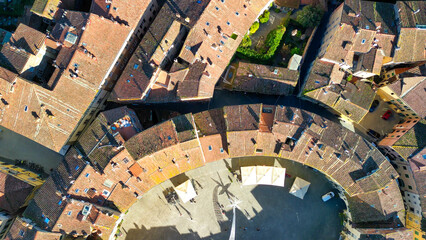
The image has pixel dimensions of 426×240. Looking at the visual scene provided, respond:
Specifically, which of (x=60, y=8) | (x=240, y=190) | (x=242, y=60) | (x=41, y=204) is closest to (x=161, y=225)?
(x=240, y=190)

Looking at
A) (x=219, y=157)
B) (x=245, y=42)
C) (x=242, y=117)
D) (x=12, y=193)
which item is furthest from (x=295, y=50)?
(x=12, y=193)

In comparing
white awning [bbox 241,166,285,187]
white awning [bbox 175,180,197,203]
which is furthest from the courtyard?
white awning [bbox 241,166,285,187]

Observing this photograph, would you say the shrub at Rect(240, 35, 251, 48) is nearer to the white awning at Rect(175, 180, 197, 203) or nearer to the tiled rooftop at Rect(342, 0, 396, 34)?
the tiled rooftop at Rect(342, 0, 396, 34)

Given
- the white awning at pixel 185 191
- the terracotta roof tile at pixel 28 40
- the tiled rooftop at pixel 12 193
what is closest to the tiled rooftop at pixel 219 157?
the tiled rooftop at pixel 12 193

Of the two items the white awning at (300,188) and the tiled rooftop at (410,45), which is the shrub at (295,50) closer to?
the tiled rooftop at (410,45)

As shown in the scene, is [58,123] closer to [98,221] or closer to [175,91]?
[98,221]
